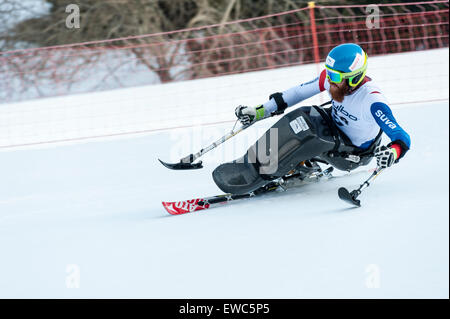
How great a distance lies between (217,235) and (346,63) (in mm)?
1194

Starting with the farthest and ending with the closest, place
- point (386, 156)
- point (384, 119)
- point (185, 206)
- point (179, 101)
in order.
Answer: point (179, 101), point (185, 206), point (384, 119), point (386, 156)

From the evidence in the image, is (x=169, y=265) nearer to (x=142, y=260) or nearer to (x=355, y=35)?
(x=142, y=260)

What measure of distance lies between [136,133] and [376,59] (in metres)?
3.28

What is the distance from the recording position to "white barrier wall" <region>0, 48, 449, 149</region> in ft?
18.1

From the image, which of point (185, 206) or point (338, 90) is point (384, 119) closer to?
point (338, 90)

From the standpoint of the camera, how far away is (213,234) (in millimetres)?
3100

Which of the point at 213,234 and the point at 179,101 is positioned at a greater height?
the point at 179,101

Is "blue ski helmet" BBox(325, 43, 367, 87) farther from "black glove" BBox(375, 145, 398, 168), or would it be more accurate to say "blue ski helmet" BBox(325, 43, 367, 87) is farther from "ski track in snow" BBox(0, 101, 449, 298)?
"ski track in snow" BBox(0, 101, 449, 298)

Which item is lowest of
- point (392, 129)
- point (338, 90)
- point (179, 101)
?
point (392, 129)

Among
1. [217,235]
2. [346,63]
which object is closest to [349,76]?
[346,63]

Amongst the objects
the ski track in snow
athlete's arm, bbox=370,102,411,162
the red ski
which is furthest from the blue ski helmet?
the red ski

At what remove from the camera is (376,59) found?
6844 mm

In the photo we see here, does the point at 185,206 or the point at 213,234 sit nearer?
the point at 213,234

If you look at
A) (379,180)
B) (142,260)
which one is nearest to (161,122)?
(379,180)
